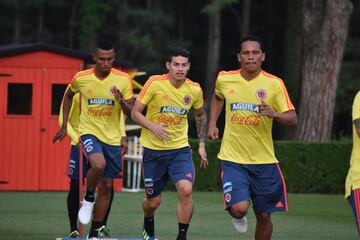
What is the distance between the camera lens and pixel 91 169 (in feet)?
41.3

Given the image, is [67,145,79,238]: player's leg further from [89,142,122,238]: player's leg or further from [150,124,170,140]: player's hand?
[150,124,170,140]: player's hand

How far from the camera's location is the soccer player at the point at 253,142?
10891 millimetres

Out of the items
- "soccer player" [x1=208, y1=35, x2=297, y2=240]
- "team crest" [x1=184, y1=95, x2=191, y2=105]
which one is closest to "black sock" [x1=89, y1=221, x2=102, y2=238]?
"team crest" [x1=184, y1=95, x2=191, y2=105]

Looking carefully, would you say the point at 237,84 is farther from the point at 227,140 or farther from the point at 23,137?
the point at 23,137

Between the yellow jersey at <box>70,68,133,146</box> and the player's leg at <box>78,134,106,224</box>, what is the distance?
0.35ft

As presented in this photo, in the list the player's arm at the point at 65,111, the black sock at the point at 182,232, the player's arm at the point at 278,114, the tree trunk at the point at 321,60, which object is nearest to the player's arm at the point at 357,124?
the player's arm at the point at 278,114

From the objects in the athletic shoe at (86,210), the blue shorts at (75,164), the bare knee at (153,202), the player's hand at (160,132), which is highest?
the player's hand at (160,132)

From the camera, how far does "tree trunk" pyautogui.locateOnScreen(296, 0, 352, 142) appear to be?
25.5 meters

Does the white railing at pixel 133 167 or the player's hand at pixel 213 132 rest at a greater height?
the player's hand at pixel 213 132

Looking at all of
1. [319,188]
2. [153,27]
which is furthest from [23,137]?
[153,27]

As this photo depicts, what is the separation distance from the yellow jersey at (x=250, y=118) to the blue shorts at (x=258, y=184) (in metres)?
0.07

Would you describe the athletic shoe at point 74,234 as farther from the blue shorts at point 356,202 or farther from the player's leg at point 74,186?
the blue shorts at point 356,202

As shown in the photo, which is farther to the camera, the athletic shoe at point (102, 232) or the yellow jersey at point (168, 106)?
the athletic shoe at point (102, 232)

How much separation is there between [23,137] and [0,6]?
23.0m
